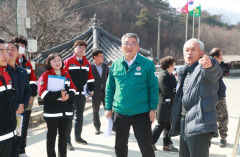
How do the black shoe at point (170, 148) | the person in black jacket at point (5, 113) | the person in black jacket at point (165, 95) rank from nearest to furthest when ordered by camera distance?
the person in black jacket at point (5, 113)
the person in black jacket at point (165, 95)
the black shoe at point (170, 148)

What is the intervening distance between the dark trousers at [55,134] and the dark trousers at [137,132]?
35.6 inches

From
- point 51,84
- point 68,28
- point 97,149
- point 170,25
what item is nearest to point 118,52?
point 97,149

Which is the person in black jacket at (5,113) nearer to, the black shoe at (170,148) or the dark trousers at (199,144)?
the dark trousers at (199,144)

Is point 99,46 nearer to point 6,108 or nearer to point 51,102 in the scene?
point 51,102

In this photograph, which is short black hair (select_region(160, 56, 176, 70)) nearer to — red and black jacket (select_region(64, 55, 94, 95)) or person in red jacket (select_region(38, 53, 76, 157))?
red and black jacket (select_region(64, 55, 94, 95))

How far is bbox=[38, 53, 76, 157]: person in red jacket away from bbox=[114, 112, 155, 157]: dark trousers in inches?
35.1

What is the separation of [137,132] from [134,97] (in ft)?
1.64

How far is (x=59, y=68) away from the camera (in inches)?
152

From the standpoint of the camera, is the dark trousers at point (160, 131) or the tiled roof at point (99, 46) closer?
the dark trousers at point (160, 131)

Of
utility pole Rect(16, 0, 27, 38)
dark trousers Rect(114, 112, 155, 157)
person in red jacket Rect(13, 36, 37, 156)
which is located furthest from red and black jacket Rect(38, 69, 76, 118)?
utility pole Rect(16, 0, 27, 38)

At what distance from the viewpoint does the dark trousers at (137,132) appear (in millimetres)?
3271

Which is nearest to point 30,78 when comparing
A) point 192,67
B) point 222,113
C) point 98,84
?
point 98,84

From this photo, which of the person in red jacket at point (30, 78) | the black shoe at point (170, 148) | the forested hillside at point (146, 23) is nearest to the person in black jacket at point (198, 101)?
the black shoe at point (170, 148)

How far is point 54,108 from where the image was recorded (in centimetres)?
369
